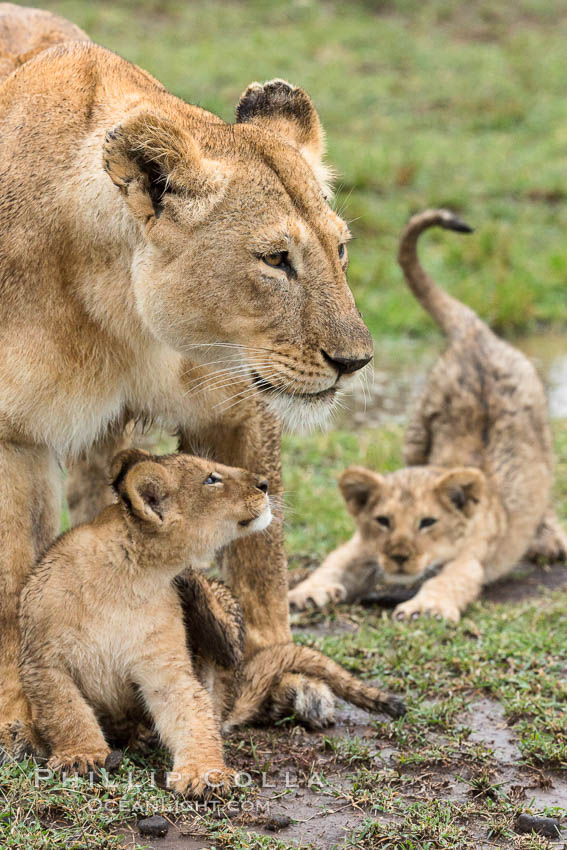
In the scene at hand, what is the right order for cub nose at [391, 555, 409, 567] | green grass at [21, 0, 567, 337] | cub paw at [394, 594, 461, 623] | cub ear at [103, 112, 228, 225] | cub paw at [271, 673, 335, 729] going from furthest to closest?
green grass at [21, 0, 567, 337] < cub nose at [391, 555, 409, 567] < cub paw at [394, 594, 461, 623] < cub paw at [271, 673, 335, 729] < cub ear at [103, 112, 228, 225]

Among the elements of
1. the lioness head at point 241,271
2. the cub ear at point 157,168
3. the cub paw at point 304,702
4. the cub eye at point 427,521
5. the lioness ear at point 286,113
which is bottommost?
the cub paw at point 304,702

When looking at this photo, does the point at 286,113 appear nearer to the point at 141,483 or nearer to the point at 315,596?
the point at 141,483

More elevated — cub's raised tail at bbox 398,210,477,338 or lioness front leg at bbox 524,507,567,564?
cub's raised tail at bbox 398,210,477,338

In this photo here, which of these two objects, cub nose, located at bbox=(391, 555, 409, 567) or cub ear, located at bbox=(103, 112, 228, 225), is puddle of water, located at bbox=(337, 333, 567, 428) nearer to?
cub nose, located at bbox=(391, 555, 409, 567)

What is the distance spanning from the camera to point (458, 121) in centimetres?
1639

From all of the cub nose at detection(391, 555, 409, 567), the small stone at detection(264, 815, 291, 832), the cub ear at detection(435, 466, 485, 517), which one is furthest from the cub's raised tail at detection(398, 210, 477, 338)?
the small stone at detection(264, 815, 291, 832)

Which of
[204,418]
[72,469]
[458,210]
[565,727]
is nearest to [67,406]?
[204,418]

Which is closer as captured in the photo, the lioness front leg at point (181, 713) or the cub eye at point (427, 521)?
the lioness front leg at point (181, 713)

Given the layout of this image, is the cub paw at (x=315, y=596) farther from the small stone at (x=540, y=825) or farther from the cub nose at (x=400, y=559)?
the small stone at (x=540, y=825)

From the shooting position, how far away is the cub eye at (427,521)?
20.3 feet

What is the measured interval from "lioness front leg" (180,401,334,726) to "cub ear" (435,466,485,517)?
1697 mm

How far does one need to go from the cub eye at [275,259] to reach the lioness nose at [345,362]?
0.93 feet

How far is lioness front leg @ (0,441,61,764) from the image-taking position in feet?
13.0

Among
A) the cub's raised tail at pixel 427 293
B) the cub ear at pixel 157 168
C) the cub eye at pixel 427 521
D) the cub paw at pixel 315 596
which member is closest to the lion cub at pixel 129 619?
the cub ear at pixel 157 168
